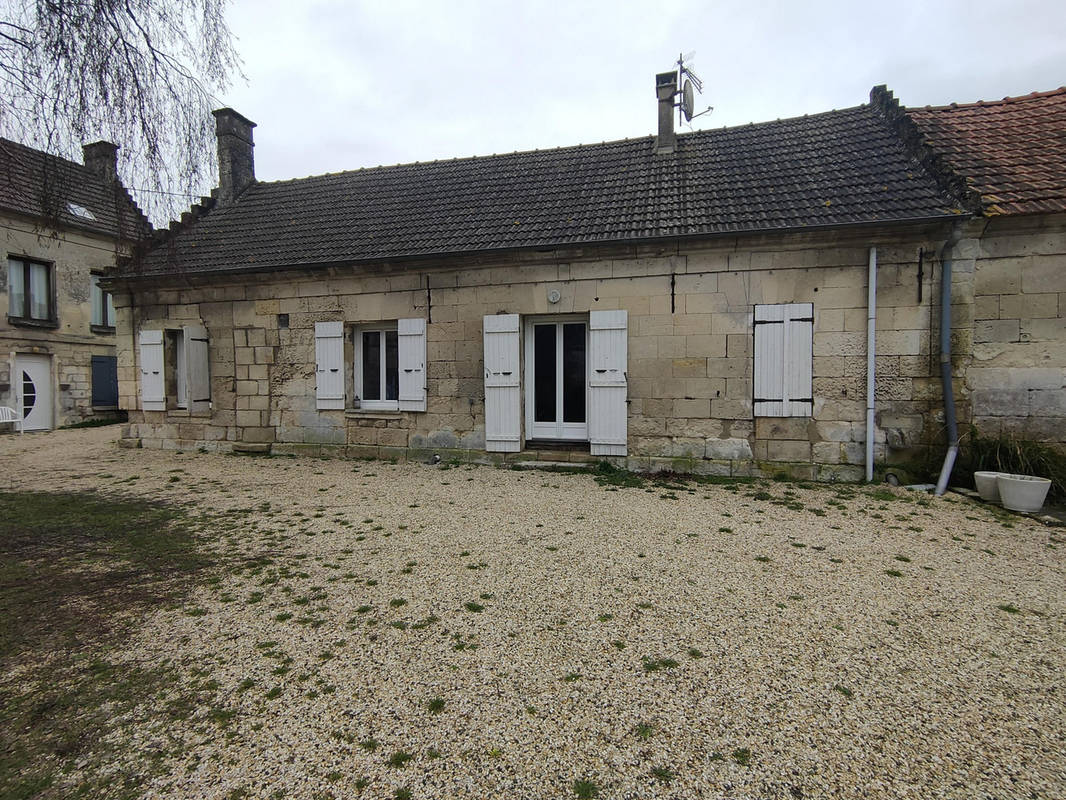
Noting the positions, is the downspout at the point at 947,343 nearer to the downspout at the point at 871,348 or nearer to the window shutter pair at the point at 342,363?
the downspout at the point at 871,348

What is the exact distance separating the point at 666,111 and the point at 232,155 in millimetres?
8302

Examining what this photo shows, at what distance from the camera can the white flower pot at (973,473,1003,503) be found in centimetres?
521

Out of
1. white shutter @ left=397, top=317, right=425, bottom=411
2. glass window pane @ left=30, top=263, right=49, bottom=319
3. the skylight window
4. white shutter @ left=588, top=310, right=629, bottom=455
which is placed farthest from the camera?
the skylight window

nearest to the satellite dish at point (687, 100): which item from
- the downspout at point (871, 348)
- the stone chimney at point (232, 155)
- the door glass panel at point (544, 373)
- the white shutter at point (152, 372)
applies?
the downspout at point (871, 348)

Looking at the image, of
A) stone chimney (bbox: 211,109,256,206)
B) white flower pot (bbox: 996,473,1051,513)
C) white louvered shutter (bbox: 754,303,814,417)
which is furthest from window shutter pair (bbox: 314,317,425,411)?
white flower pot (bbox: 996,473,1051,513)

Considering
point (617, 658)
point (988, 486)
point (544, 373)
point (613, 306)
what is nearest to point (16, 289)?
point (544, 373)

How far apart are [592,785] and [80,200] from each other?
15.2m

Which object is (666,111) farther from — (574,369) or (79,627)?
(79,627)

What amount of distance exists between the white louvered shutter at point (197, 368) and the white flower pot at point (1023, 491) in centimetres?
1049

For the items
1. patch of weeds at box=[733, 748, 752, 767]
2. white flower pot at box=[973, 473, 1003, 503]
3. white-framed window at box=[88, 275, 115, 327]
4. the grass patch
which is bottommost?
patch of weeds at box=[733, 748, 752, 767]

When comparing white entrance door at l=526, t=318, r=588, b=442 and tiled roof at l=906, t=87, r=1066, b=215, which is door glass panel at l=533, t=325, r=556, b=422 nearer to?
white entrance door at l=526, t=318, r=588, b=442

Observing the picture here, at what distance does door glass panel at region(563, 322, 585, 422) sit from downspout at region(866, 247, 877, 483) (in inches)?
133

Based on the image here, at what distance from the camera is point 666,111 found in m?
8.16

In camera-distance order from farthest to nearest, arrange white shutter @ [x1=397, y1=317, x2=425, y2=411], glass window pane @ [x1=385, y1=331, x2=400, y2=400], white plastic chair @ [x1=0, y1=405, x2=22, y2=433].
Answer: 1. white plastic chair @ [x1=0, y1=405, x2=22, y2=433]
2. glass window pane @ [x1=385, y1=331, x2=400, y2=400]
3. white shutter @ [x1=397, y1=317, x2=425, y2=411]
